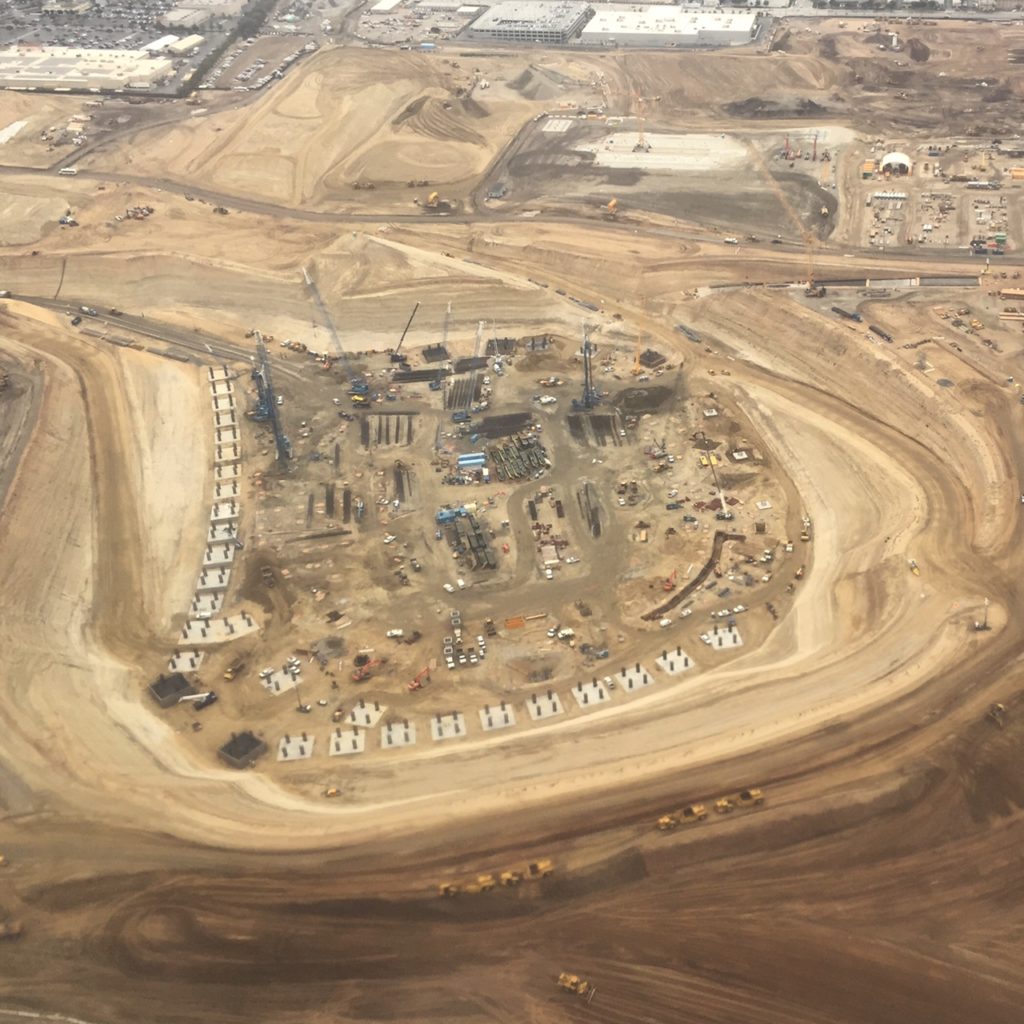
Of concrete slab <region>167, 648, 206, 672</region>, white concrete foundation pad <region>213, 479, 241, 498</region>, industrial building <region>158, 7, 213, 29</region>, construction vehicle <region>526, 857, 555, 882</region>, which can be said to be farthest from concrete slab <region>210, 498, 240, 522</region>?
industrial building <region>158, 7, 213, 29</region>

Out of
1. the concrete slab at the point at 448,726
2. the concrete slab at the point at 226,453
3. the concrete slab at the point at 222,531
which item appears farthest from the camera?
the concrete slab at the point at 226,453

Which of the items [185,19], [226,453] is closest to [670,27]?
[185,19]

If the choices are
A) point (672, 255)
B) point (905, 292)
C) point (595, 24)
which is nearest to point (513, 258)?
point (672, 255)

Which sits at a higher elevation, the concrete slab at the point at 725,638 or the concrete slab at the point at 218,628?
the concrete slab at the point at 218,628

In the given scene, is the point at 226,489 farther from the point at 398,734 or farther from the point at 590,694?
the point at 590,694

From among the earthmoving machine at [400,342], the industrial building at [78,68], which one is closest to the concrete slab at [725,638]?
the earthmoving machine at [400,342]

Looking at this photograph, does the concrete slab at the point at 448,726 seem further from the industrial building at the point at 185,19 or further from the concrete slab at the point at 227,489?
the industrial building at the point at 185,19

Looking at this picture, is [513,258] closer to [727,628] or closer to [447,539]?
[447,539]

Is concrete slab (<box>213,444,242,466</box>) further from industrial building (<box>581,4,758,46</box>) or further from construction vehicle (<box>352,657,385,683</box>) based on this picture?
industrial building (<box>581,4,758,46</box>)
